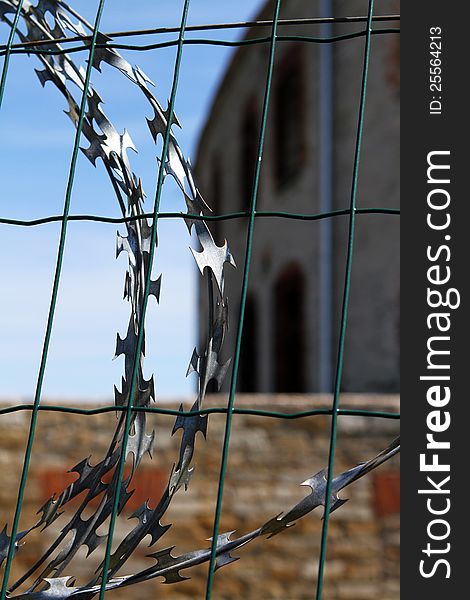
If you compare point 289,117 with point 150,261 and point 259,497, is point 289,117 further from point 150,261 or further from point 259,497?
point 150,261

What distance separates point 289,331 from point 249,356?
2.37 m

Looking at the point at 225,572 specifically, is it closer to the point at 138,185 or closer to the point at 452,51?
the point at 138,185

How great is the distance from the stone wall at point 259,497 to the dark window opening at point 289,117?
15.8 ft

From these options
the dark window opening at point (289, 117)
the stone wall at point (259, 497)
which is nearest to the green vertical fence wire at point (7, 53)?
the stone wall at point (259, 497)

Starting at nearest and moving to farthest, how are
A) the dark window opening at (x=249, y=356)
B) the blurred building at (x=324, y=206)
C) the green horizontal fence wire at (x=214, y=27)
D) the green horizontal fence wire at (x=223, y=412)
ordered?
the green horizontal fence wire at (x=223, y=412)
the green horizontal fence wire at (x=214, y=27)
the blurred building at (x=324, y=206)
the dark window opening at (x=249, y=356)

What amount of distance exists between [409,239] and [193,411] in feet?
1.70

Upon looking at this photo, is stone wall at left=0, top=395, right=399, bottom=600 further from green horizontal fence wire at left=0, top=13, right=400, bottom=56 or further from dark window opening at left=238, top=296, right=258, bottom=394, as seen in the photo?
dark window opening at left=238, top=296, right=258, bottom=394

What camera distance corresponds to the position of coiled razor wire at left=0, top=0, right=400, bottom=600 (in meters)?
1.97

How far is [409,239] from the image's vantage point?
2.06m

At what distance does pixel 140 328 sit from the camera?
80.4 inches

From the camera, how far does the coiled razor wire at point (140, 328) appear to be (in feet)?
6.48

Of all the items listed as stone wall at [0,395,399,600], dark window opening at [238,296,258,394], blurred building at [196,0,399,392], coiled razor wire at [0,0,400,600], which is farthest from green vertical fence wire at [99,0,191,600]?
dark window opening at [238,296,258,394]

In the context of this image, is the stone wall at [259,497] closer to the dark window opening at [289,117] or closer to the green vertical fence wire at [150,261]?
the dark window opening at [289,117]

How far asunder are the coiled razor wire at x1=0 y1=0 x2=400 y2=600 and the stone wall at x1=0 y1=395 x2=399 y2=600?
15.2 ft
